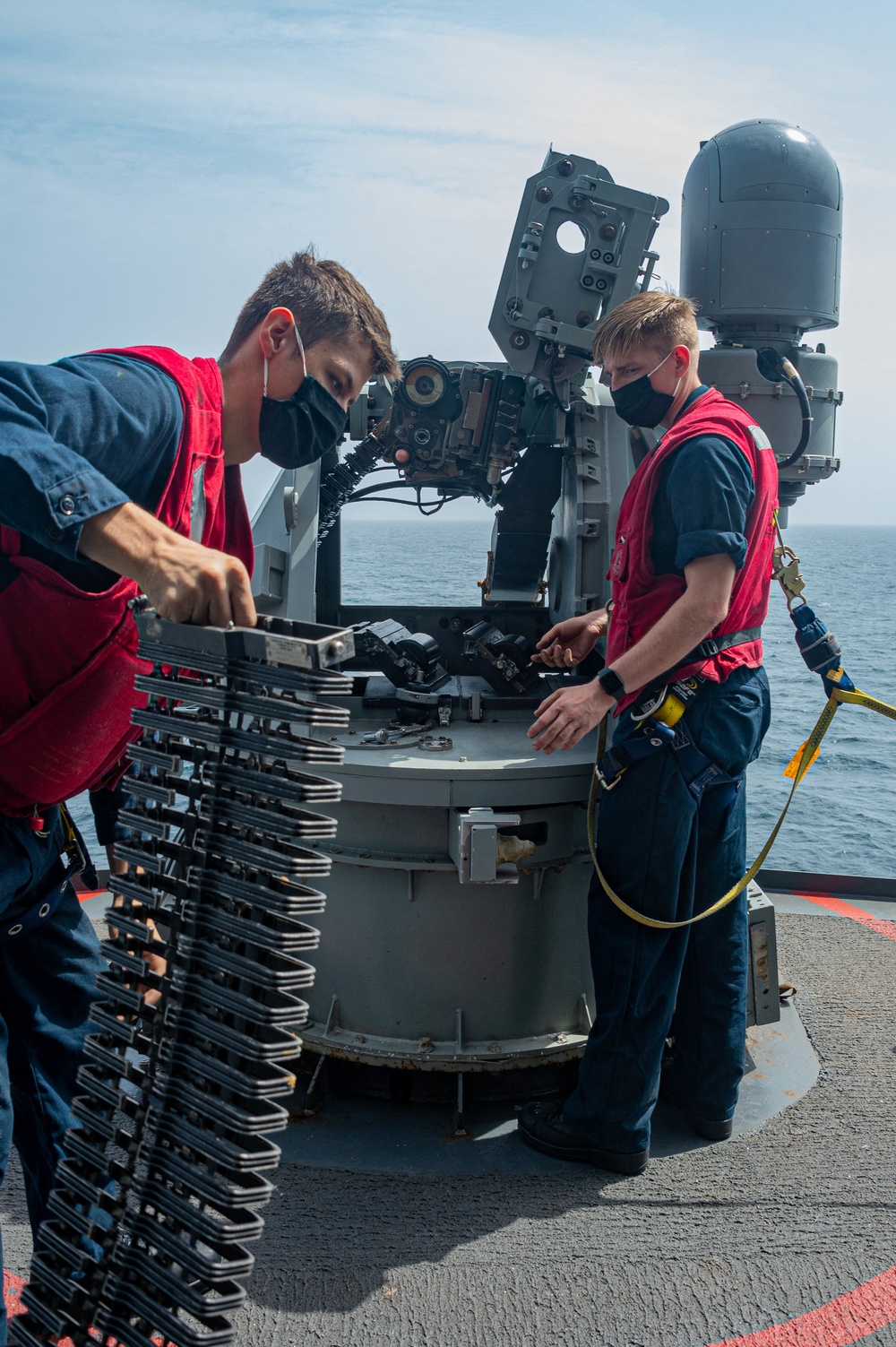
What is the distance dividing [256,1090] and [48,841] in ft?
2.66

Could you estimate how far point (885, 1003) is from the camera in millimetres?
4531

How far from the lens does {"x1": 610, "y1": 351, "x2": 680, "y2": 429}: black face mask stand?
11.0ft

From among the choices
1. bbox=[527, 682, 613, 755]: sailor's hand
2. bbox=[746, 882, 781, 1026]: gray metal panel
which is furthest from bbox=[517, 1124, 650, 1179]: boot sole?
bbox=[527, 682, 613, 755]: sailor's hand

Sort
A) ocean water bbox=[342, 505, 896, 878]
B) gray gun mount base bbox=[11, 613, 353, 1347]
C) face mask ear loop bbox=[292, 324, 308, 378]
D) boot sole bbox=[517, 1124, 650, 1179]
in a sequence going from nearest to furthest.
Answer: gray gun mount base bbox=[11, 613, 353, 1347]
face mask ear loop bbox=[292, 324, 308, 378]
boot sole bbox=[517, 1124, 650, 1179]
ocean water bbox=[342, 505, 896, 878]

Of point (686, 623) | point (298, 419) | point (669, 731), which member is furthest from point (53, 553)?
point (669, 731)

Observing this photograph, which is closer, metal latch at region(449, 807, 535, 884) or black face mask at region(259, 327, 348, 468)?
black face mask at region(259, 327, 348, 468)

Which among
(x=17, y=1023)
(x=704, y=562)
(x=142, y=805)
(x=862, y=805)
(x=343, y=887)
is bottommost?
(x=862, y=805)

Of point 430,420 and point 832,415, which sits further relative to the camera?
point 832,415

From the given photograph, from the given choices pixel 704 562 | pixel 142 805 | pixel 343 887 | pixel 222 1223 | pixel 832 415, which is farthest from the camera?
pixel 832 415

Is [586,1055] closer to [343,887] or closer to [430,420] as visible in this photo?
[343,887]

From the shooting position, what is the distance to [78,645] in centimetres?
185

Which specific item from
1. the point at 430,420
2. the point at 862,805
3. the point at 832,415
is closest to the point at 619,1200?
the point at 430,420

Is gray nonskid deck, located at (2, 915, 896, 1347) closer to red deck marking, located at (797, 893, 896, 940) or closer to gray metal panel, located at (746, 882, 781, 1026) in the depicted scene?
gray metal panel, located at (746, 882, 781, 1026)

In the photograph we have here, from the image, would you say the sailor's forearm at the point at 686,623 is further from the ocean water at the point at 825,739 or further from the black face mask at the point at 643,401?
the ocean water at the point at 825,739
